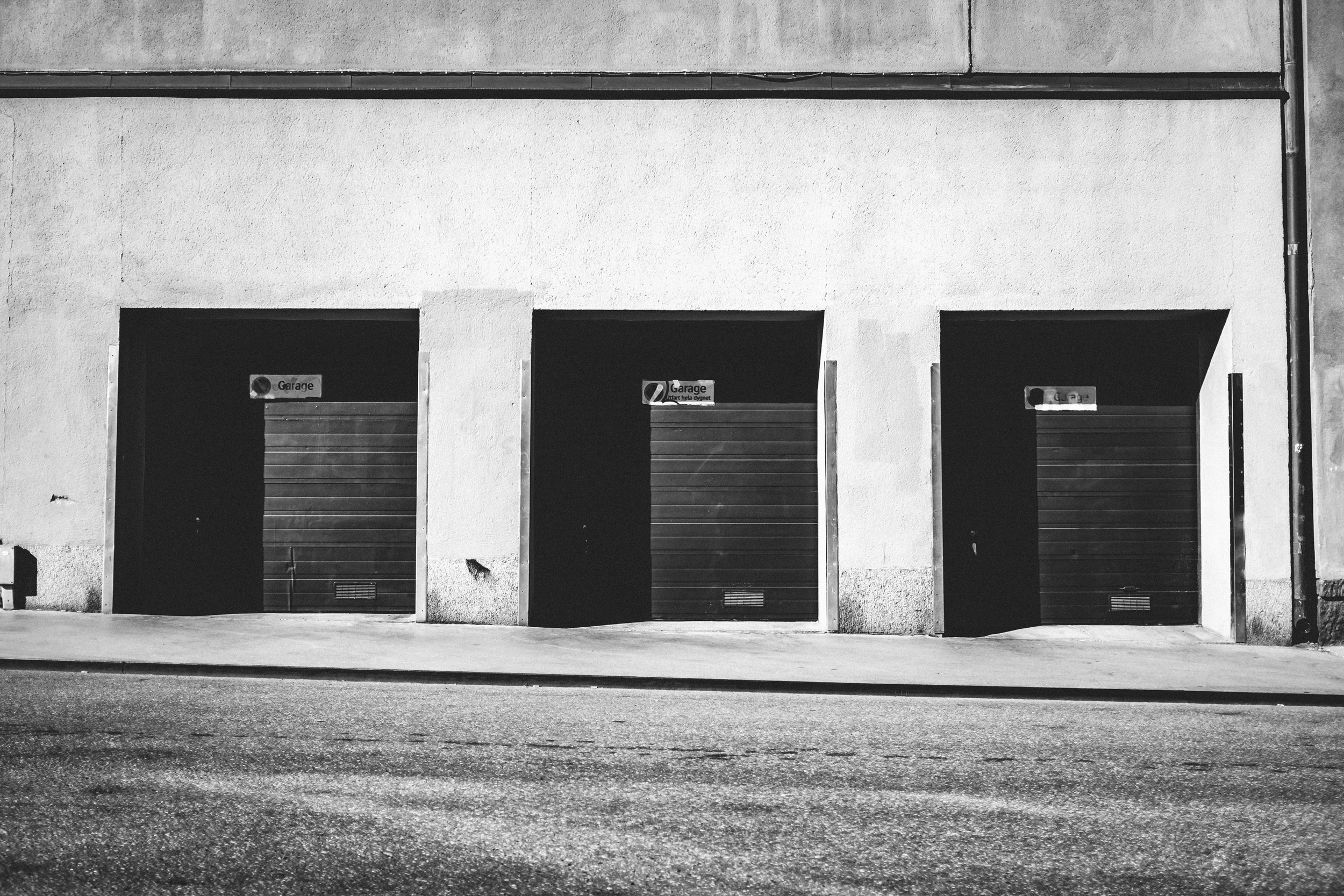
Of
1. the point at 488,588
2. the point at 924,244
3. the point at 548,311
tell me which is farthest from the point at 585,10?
the point at 488,588

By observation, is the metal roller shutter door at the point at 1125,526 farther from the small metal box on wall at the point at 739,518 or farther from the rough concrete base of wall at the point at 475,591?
the rough concrete base of wall at the point at 475,591

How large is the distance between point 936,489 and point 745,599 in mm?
2581

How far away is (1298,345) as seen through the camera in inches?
442

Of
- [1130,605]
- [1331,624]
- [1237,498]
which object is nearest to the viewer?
[1331,624]

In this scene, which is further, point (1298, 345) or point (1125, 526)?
point (1125, 526)

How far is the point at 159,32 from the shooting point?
11.6 m

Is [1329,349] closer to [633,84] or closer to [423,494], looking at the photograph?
[633,84]

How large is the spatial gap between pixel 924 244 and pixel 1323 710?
19.4 ft

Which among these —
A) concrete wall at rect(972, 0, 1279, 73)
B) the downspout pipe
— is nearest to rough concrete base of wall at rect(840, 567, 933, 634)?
the downspout pipe

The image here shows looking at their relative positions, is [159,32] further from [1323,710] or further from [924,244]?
[1323,710]

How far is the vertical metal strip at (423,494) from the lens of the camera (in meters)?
11.5

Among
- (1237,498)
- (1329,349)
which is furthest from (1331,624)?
(1329,349)

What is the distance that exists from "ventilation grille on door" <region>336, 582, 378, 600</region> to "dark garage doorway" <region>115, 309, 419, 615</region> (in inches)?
37.5

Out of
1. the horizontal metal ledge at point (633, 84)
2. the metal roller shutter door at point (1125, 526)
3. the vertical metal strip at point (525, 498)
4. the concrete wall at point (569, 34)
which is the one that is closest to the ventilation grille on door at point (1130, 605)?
the metal roller shutter door at point (1125, 526)
